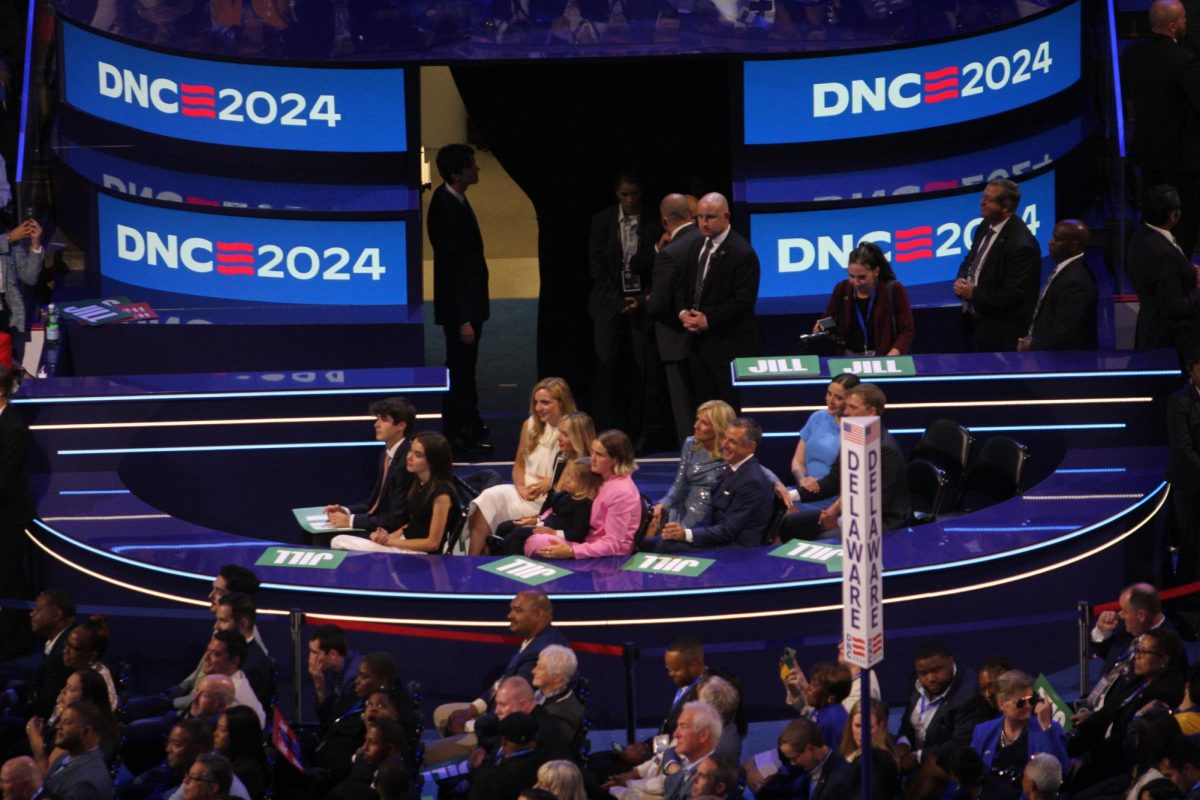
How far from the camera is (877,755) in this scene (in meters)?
8.23

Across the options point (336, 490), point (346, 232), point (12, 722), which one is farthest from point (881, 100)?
point (12, 722)

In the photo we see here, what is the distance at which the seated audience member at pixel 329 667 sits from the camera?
9.30 metres

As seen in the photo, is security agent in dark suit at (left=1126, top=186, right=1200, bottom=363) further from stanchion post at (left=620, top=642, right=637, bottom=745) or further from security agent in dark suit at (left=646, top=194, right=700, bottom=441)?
stanchion post at (left=620, top=642, right=637, bottom=745)

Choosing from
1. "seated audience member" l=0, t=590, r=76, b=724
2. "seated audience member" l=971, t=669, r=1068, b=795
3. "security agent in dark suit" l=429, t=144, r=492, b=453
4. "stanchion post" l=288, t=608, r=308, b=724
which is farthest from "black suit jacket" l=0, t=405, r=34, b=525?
"seated audience member" l=971, t=669, r=1068, b=795

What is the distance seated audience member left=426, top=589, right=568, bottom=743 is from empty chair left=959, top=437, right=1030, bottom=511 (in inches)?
117

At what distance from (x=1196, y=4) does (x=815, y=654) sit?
331 inches

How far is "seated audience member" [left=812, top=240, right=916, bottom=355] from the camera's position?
12.4 metres

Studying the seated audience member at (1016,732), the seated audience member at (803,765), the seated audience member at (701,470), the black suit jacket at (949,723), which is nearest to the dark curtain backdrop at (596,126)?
the seated audience member at (701,470)

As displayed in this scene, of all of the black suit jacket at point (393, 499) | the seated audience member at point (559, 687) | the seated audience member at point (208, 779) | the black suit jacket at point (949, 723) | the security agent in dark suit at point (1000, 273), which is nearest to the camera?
the seated audience member at point (208, 779)

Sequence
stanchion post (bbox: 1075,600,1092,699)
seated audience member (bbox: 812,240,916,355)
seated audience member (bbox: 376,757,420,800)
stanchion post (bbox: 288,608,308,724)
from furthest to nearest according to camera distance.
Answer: seated audience member (bbox: 812,240,916,355) < stanchion post (bbox: 1075,600,1092,699) < stanchion post (bbox: 288,608,308,724) < seated audience member (bbox: 376,757,420,800)

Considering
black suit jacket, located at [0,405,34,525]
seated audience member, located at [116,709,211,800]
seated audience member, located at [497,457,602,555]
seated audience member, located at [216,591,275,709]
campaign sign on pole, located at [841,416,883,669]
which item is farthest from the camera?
black suit jacket, located at [0,405,34,525]

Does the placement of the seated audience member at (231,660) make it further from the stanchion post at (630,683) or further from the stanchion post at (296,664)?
the stanchion post at (630,683)

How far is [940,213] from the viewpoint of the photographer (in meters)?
14.2

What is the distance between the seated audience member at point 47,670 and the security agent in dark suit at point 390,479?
1647 millimetres
